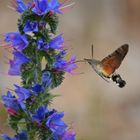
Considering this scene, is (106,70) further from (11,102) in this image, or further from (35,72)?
(11,102)

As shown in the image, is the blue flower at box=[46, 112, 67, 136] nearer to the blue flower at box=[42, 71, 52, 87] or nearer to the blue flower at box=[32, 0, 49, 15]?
the blue flower at box=[42, 71, 52, 87]

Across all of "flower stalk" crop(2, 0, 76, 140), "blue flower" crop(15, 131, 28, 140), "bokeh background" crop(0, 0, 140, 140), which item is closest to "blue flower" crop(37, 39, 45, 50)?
"flower stalk" crop(2, 0, 76, 140)

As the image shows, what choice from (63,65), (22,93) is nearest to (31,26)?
(63,65)

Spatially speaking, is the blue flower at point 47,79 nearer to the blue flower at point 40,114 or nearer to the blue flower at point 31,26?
the blue flower at point 40,114

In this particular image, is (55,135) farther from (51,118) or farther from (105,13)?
(105,13)

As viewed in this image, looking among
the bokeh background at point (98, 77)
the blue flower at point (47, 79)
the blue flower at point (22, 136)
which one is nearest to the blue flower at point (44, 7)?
the blue flower at point (47, 79)

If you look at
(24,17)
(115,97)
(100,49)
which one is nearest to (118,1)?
(100,49)
